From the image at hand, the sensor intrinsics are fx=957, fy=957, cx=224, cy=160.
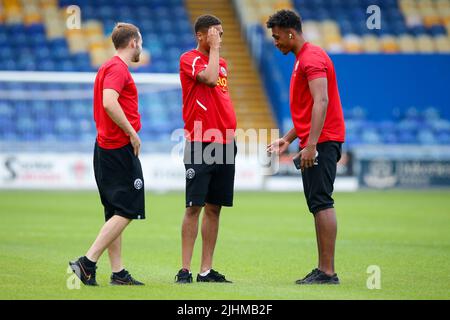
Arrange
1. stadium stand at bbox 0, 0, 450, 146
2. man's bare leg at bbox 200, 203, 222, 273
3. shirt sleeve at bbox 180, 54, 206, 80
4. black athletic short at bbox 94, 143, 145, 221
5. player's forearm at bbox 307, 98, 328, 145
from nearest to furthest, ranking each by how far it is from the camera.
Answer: black athletic short at bbox 94, 143, 145, 221 → player's forearm at bbox 307, 98, 328, 145 → shirt sleeve at bbox 180, 54, 206, 80 → man's bare leg at bbox 200, 203, 222, 273 → stadium stand at bbox 0, 0, 450, 146

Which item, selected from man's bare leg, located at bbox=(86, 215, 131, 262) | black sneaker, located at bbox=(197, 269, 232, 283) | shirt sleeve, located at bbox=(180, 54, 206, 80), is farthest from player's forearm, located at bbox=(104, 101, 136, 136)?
black sneaker, located at bbox=(197, 269, 232, 283)

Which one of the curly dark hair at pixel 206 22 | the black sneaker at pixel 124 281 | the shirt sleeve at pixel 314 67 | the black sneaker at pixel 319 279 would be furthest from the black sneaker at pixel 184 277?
the curly dark hair at pixel 206 22

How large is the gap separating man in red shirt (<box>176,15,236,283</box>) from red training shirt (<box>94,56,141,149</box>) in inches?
23.6

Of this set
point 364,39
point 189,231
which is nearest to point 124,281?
point 189,231

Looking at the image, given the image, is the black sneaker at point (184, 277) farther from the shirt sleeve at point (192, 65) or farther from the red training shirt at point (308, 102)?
the shirt sleeve at point (192, 65)

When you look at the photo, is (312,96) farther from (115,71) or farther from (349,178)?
(349,178)

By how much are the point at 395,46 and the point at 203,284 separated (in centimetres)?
2317

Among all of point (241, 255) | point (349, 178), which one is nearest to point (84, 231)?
point (241, 255)

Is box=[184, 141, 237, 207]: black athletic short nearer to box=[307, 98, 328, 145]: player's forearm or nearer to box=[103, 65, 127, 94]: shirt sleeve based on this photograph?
box=[307, 98, 328, 145]: player's forearm

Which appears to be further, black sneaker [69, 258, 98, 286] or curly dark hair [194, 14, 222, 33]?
curly dark hair [194, 14, 222, 33]

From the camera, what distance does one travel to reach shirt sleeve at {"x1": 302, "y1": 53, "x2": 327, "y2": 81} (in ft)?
27.5

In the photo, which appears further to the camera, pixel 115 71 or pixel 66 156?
pixel 66 156

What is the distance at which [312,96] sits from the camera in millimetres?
8469
